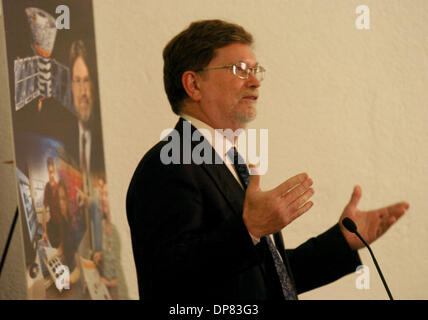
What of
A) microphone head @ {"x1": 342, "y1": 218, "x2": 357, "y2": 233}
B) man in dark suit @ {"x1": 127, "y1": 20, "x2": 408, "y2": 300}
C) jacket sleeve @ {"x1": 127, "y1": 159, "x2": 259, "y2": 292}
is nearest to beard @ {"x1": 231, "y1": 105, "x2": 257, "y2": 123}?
man in dark suit @ {"x1": 127, "y1": 20, "x2": 408, "y2": 300}

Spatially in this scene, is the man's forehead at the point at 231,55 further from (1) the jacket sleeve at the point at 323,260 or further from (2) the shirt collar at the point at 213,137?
(1) the jacket sleeve at the point at 323,260

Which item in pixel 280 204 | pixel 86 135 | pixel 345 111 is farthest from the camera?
pixel 345 111

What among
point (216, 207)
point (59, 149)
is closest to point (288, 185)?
point (216, 207)

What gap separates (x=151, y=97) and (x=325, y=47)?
1.06 m

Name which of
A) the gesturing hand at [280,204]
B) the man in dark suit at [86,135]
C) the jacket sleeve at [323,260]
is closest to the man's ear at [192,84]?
the gesturing hand at [280,204]

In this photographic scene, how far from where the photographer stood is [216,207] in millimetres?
1359

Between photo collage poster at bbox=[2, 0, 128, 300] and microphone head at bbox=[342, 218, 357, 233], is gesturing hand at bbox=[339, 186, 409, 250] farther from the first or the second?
photo collage poster at bbox=[2, 0, 128, 300]

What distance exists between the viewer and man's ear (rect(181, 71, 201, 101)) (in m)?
1.62

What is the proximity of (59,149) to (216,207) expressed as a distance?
A: 100 centimetres

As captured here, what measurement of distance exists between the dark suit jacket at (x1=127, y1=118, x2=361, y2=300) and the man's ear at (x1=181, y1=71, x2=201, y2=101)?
159 mm

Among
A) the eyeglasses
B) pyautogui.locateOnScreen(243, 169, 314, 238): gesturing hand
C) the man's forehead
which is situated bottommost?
pyautogui.locateOnScreen(243, 169, 314, 238): gesturing hand

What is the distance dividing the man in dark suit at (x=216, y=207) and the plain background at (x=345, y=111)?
1219 millimetres

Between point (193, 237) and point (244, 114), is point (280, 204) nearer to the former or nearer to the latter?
point (193, 237)
